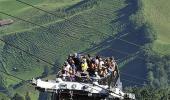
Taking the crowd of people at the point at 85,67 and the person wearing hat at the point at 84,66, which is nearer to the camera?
the crowd of people at the point at 85,67

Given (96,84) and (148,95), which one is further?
(148,95)

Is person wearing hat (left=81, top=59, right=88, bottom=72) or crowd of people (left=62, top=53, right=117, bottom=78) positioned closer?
crowd of people (left=62, top=53, right=117, bottom=78)

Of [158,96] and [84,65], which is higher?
[158,96]

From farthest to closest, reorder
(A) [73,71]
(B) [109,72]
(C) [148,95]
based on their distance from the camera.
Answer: (C) [148,95] < (B) [109,72] < (A) [73,71]

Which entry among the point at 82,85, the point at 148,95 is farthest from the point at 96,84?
the point at 148,95

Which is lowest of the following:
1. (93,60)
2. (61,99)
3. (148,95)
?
(61,99)

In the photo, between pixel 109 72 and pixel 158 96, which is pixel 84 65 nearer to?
pixel 109 72

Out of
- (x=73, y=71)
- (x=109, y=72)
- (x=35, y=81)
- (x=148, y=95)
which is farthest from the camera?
(x=148, y=95)
